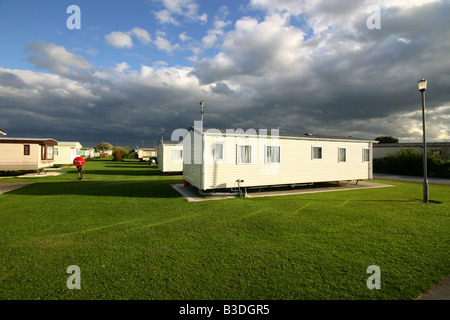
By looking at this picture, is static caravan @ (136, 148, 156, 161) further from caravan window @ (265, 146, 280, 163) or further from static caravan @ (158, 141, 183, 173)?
caravan window @ (265, 146, 280, 163)

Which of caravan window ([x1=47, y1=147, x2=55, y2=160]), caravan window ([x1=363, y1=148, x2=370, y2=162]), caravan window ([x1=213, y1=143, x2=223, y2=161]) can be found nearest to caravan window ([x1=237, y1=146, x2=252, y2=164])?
caravan window ([x1=213, y1=143, x2=223, y2=161])

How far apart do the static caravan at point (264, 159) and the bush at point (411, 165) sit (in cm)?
1195

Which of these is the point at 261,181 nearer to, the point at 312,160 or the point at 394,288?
the point at 312,160

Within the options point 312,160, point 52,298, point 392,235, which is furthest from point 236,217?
point 312,160

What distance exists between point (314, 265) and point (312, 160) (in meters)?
9.50

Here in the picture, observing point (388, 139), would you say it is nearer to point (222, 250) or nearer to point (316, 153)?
point (316, 153)

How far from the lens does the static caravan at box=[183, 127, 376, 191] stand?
33.9ft

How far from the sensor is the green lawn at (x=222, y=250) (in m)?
3.38

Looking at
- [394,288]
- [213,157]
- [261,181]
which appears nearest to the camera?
[394,288]

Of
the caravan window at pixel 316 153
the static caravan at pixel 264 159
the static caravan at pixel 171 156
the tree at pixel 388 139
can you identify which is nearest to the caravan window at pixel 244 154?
the static caravan at pixel 264 159

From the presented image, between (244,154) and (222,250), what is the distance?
21.8 ft

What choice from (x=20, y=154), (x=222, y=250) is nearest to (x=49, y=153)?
(x=20, y=154)

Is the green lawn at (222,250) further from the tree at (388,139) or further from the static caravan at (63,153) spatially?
the tree at (388,139)
